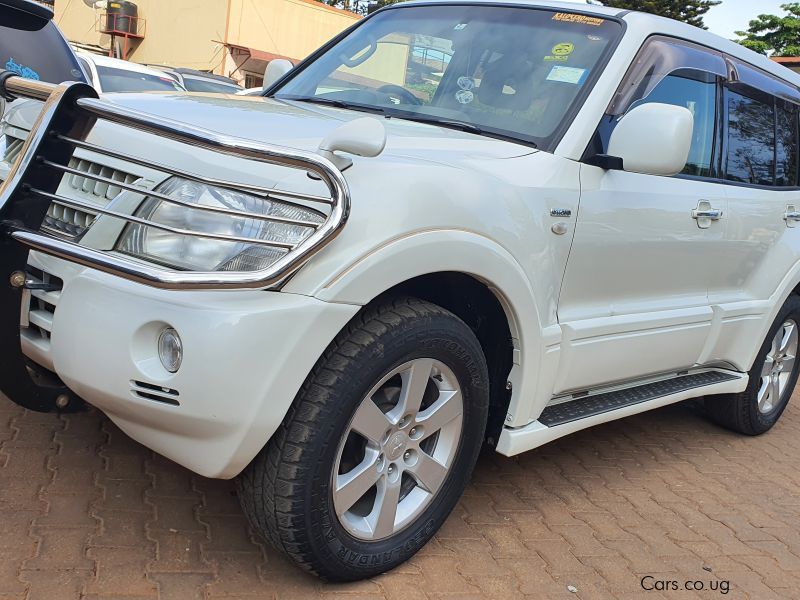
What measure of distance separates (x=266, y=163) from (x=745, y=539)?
265 cm

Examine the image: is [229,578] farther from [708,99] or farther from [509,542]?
[708,99]

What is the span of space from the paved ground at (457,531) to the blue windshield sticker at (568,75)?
170cm

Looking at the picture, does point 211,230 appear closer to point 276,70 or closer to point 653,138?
point 653,138

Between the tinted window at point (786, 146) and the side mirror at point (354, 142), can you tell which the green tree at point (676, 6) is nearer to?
the tinted window at point (786, 146)

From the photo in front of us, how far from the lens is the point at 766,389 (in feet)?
16.4

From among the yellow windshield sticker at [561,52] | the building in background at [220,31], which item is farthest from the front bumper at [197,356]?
the building in background at [220,31]

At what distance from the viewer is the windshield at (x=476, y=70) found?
3293 millimetres

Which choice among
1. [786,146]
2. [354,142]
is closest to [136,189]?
[354,142]

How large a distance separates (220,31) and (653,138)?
1018 inches

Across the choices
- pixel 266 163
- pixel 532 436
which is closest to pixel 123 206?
→ pixel 266 163

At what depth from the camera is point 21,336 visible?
2.49 meters

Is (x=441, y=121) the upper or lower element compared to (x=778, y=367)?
upper

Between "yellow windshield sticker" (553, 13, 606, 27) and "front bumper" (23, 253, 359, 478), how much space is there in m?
1.87

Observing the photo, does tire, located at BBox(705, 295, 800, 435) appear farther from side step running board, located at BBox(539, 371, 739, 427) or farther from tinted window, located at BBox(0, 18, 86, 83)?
tinted window, located at BBox(0, 18, 86, 83)
